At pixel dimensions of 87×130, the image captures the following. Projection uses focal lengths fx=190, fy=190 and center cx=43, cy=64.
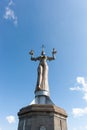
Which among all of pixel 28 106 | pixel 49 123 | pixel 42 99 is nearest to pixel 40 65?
pixel 42 99

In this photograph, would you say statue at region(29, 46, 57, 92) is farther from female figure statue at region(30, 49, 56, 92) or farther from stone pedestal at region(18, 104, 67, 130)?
stone pedestal at region(18, 104, 67, 130)

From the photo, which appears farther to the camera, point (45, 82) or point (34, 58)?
point (34, 58)

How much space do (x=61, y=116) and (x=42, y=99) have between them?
153cm

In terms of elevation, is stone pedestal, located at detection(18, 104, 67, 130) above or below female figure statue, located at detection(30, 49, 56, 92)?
below

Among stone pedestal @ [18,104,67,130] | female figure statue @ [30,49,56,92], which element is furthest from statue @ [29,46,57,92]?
stone pedestal @ [18,104,67,130]

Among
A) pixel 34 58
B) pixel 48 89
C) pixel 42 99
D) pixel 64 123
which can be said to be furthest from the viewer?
pixel 34 58

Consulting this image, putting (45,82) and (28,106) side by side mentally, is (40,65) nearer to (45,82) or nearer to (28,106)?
(45,82)

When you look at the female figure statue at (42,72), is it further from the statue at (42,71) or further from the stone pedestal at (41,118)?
the stone pedestal at (41,118)

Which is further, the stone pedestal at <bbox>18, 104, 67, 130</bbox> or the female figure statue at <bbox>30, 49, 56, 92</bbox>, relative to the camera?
the female figure statue at <bbox>30, 49, 56, 92</bbox>

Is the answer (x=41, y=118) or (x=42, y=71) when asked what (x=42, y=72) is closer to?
(x=42, y=71)

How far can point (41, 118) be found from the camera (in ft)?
32.9

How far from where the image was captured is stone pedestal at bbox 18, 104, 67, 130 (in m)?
9.86

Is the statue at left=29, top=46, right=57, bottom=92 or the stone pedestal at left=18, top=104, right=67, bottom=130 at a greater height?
the statue at left=29, top=46, right=57, bottom=92

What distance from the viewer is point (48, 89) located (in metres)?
12.3
